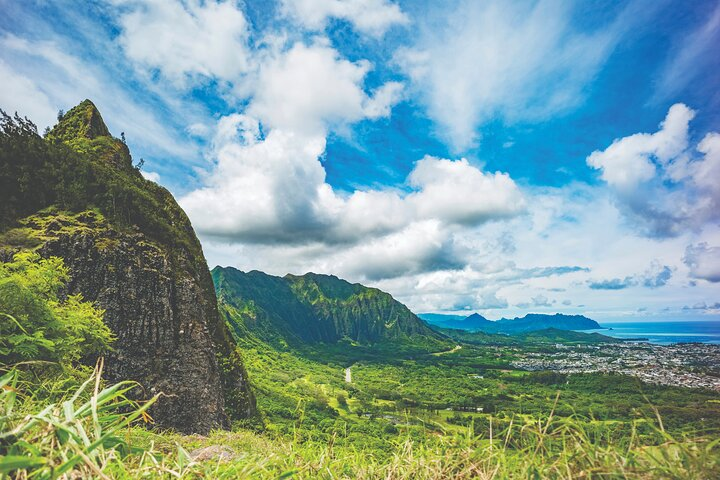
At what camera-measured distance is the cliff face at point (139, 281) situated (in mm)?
31641

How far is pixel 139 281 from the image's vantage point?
35938 mm

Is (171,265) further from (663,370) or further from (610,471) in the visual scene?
(663,370)

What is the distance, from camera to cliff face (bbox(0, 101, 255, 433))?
31.6 m

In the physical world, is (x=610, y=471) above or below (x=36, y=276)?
below

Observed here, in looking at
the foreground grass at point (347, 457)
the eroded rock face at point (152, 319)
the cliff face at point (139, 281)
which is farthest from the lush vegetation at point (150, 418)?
the eroded rock face at point (152, 319)

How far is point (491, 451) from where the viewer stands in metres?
2.27

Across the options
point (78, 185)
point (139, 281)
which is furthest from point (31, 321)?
point (78, 185)

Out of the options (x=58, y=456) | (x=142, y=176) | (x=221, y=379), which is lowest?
(x=221, y=379)

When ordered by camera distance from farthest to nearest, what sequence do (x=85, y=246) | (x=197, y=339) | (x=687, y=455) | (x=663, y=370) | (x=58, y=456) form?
1. (x=663, y=370)
2. (x=197, y=339)
3. (x=85, y=246)
4. (x=687, y=455)
5. (x=58, y=456)

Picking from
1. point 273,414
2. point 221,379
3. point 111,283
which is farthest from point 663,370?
point 111,283

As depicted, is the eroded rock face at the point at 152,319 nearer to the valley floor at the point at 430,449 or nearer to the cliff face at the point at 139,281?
the cliff face at the point at 139,281

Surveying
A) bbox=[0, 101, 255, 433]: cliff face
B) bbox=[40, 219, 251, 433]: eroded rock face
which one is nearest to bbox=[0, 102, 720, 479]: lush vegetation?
bbox=[0, 101, 255, 433]: cliff face

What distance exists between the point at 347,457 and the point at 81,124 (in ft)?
222

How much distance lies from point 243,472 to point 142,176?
201 feet
